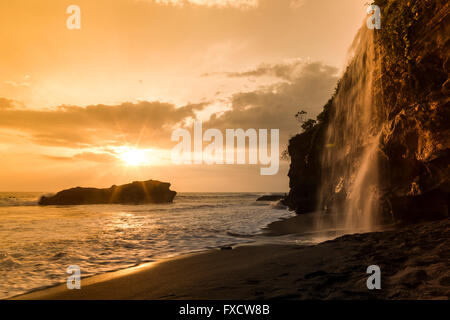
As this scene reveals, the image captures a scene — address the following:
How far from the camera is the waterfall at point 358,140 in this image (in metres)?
10.7

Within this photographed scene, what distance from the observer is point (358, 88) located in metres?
13.0

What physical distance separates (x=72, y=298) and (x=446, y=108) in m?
10.3

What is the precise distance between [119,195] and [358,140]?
6528 centimetres

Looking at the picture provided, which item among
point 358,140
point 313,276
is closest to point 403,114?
point 358,140

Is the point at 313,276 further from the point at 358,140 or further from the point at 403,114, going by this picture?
the point at 358,140

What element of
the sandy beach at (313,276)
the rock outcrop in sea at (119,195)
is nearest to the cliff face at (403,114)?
the sandy beach at (313,276)

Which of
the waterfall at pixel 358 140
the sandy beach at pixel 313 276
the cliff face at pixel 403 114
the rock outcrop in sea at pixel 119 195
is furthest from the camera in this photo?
the rock outcrop in sea at pixel 119 195

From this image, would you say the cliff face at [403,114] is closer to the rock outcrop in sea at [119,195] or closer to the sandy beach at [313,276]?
the sandy beach at [313,276]

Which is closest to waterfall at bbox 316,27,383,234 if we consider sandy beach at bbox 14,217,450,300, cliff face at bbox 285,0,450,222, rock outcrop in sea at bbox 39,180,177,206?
cliff face at bbox 285,0,450,222

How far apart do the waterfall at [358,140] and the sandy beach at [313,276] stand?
13.7 feet

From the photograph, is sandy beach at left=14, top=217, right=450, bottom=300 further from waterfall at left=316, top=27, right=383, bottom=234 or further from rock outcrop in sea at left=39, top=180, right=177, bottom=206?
rock outcrop in sea at left=39, top=180, right=177, bottom=206

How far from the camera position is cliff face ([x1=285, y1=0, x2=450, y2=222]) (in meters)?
7.53

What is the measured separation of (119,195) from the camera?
6788 cm
